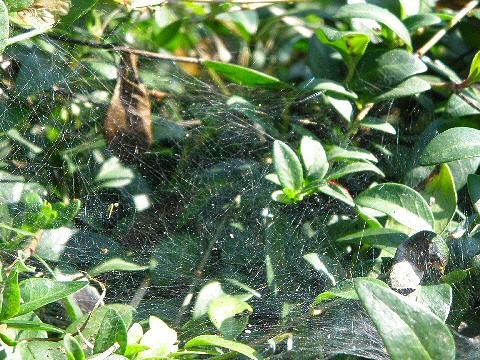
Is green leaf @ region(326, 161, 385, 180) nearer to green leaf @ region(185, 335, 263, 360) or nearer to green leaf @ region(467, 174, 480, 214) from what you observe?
green leaf @ region(467, 174, 480, 214)

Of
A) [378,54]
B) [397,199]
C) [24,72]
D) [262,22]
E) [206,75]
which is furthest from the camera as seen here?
[262,22]

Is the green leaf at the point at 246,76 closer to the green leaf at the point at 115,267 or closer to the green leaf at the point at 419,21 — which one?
the green leaf at the point at 419,21

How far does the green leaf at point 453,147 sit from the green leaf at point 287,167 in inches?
8.6

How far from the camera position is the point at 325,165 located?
1.19m

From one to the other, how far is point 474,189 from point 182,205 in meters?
0.57

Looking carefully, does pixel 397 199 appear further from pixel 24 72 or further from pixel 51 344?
pixel 24 72

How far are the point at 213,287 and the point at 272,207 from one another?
0.23 metres

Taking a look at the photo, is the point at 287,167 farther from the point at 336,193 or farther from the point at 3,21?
the point at 3,21

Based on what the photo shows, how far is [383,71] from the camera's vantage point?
1393 mm

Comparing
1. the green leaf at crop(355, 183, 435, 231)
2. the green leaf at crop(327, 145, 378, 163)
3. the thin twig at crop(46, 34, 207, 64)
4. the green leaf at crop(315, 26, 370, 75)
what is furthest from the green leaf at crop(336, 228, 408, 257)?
the thin twig at crop(46, 34, 207, 64)

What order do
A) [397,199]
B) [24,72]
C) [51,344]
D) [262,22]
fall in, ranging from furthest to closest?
[262,22] < [24,72] < [397,199] < [51,344]

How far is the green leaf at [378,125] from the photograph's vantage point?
1.35m

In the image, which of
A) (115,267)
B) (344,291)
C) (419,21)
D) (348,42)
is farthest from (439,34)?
(115,267)

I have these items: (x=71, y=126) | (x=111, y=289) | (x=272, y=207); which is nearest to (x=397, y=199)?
(x=272, y=207)
